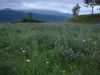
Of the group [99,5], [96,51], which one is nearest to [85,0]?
[99,5]

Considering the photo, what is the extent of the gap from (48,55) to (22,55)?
0.87 m

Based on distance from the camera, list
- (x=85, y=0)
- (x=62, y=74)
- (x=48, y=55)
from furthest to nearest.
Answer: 1. (x=85, y=0)
2. (x=48, y=55)
3. (x=62, y=74)

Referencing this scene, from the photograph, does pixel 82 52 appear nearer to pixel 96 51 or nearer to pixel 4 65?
pixel 96 51

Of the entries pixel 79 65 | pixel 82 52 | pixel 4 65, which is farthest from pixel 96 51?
pixel 4 65

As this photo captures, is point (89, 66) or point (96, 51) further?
point (96, 51)

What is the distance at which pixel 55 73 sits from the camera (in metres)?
6.23

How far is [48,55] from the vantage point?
8.18m

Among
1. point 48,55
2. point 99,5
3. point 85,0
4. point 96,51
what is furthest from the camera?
point 85,0

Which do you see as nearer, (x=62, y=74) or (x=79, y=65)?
(x=62, y=74)

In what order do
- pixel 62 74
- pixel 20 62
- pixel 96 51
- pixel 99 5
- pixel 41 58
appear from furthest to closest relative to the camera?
pixel 99 5 < pixel 96 51 < pixel 41 58 < pixel 20 62 < pixel 62 74

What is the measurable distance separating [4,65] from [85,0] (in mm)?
54398

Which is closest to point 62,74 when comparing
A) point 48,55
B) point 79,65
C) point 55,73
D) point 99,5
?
point 55,73

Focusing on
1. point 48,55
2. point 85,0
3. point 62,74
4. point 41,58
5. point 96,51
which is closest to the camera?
point 62,74

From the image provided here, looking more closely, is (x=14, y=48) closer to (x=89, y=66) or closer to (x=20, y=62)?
(x=20, y=62)
